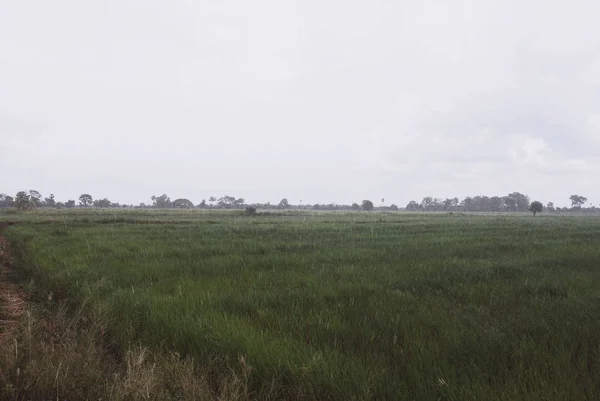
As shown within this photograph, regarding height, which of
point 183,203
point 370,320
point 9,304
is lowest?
point 9,304

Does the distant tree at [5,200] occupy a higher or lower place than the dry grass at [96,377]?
higher

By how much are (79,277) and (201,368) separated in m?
5.60

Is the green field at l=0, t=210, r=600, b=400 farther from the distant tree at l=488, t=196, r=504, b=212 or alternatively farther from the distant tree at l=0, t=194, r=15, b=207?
the distant tree at l=488, t=196, r=504, b=212

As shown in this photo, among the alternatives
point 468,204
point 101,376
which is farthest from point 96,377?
point 468,204

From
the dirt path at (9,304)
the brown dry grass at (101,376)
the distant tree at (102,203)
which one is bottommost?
the dirt path at (9,304)

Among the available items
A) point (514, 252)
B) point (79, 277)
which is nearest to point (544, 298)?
point (514, 252)

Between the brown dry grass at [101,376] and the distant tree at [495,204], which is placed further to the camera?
the distant tree at [495,204]

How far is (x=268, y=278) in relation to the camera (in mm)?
7496

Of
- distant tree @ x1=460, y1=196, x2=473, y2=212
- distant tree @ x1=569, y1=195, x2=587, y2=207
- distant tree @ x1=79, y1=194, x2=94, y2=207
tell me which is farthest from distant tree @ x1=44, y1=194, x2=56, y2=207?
distant tree @ x1=569, y1=195, x2=587, y2=207

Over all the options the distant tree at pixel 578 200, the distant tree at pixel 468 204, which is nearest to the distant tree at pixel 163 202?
the distant tree at pixel 468 204

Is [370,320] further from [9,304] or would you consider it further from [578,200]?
[578,200]

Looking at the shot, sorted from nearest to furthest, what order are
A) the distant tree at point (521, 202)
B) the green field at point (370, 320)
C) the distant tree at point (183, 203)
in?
1. the green field at point (370, 320)
2. the distant tree at point (521, 202)
3. the distant tree at point (183, 203)

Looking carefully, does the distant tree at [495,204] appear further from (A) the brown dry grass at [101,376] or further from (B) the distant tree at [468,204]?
(A) the brown dry grass at [101,376]

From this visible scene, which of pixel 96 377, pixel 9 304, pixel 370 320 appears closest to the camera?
pixel 96 377
